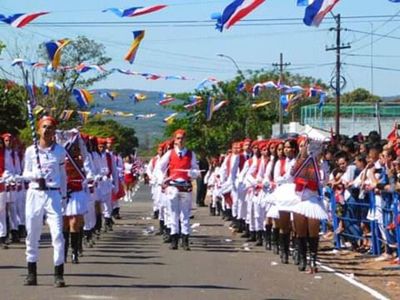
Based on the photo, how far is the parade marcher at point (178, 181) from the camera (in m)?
19.0

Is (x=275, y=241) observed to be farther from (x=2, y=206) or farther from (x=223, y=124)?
(x=223, y=124)

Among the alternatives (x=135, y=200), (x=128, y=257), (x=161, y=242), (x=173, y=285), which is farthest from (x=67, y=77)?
(x=173, y=285)

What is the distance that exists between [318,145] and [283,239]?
1702mm

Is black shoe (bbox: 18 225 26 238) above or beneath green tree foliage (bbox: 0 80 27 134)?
beneath

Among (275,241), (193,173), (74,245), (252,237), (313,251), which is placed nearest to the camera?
(313,251)

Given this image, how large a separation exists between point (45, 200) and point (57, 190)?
0.68ft

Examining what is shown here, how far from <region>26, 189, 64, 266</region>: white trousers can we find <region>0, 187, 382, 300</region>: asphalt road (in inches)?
16.7

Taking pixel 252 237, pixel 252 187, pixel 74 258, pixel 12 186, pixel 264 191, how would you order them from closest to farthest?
pixel 74 258, pixel 264 191, pixel 12 186, pixel 252 187, pixel 252 237

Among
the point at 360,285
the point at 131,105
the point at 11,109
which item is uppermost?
the point at 131,105

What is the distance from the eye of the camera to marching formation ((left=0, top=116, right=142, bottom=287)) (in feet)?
42.5

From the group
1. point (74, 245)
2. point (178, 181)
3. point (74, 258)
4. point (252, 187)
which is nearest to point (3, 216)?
point (178, 181)

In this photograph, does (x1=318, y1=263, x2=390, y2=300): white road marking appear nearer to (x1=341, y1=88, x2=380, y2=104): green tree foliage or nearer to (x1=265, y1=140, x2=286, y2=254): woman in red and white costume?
(x1=265, y1=140, x2=286, y2=254): woman in red and white costume

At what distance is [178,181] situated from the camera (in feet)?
62.2

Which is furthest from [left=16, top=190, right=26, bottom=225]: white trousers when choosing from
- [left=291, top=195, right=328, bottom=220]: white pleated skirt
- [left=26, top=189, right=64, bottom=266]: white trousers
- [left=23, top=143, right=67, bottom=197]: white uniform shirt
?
[left=26, top=189, right=64, bottom=266]: white trousers
